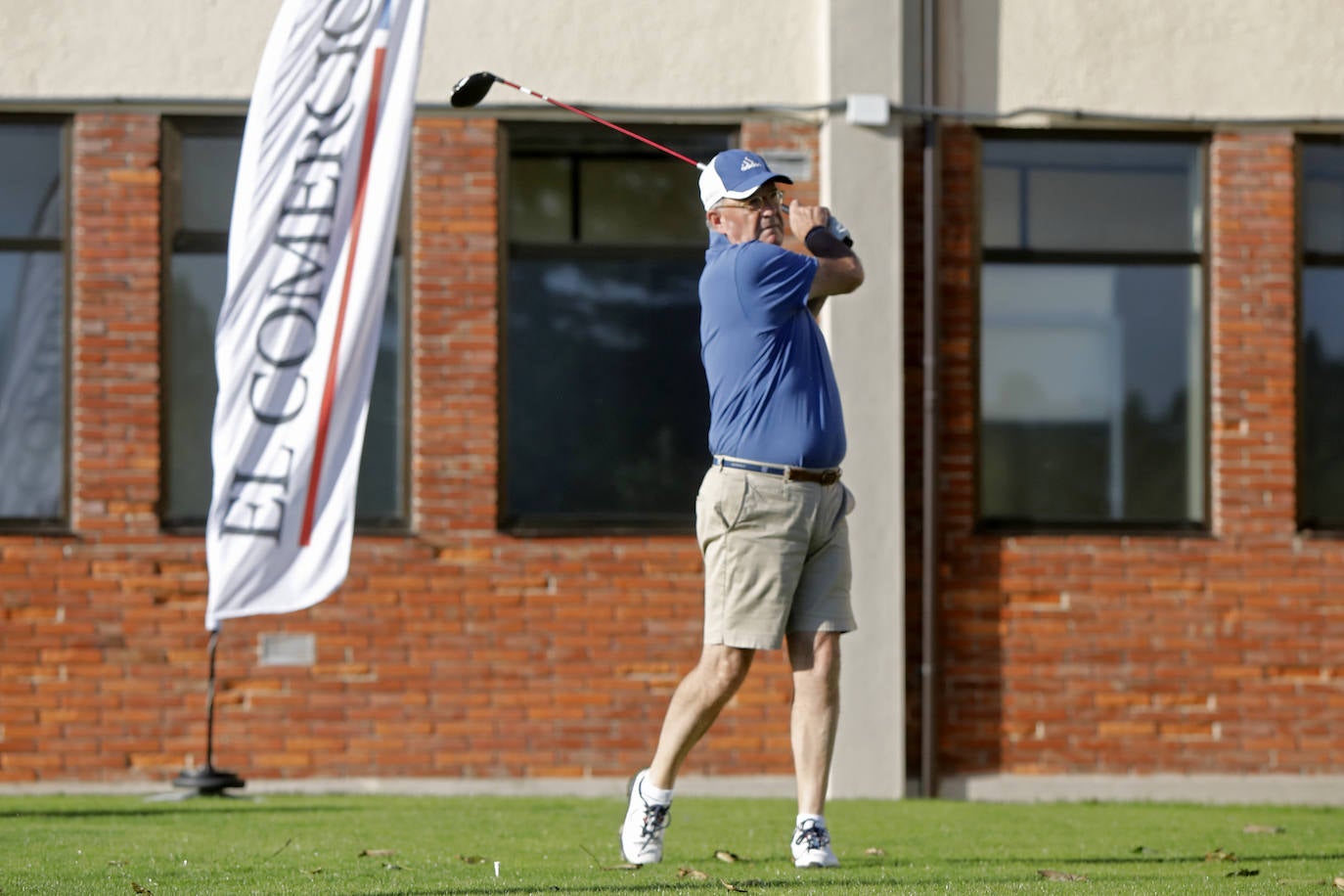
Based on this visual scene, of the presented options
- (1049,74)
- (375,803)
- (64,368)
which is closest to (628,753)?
(375,803)

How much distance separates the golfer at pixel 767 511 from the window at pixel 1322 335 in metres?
5.08

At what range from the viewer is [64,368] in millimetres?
9117

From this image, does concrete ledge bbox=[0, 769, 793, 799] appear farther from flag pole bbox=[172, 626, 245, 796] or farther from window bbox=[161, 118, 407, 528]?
window bbox=[161, 118, 407, 528]

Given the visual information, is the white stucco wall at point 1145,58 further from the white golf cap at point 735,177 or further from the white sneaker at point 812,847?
the white sneaker at point 812,847

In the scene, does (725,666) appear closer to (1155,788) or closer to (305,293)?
(305,293)

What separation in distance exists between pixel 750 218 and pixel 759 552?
3.26 ft

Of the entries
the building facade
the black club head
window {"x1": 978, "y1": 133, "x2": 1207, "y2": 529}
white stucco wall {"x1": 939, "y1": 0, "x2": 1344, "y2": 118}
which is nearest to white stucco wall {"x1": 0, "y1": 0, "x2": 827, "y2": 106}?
the building facade

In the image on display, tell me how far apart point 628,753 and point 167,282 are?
333cm

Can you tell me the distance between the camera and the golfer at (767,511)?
17.1 feet

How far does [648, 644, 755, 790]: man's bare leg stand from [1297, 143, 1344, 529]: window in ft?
17.6

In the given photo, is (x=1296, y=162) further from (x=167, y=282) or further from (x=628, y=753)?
(x=167, y=282)

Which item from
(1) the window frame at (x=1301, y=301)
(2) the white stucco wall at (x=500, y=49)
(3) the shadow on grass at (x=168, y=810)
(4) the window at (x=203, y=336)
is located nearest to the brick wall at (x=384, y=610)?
(4) the window at (x=203, y=336)

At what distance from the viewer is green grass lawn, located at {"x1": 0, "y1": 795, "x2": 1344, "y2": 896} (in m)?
4.88

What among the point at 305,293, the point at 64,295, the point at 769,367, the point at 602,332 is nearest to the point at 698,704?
the point at 769,367
